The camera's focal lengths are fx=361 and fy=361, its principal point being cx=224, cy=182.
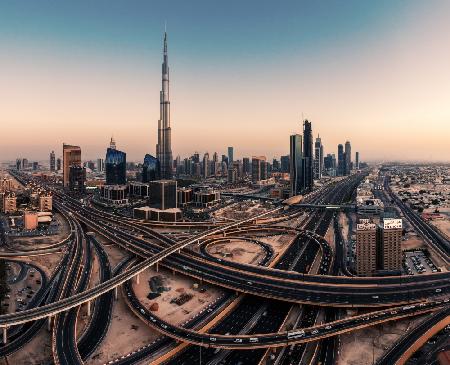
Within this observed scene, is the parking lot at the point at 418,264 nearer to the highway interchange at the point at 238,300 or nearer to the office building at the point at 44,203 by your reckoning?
the highway interchange at the point at 238,300

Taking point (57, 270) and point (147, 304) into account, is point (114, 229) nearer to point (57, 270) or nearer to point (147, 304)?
point (57, 270)

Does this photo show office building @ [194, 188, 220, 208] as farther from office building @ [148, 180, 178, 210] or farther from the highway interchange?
the highway interchange

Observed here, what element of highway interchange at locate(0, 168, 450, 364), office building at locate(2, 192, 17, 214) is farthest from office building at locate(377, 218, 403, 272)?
office building at locate(2, 192, 17, 214)

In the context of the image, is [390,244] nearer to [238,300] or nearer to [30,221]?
[238,300]

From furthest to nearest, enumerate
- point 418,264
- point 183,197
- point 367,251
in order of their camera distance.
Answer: point 183,197 → point 418,264 → point 367,251

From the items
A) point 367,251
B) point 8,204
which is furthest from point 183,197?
point 367,251

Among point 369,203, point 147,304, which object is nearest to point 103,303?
point 147,304
